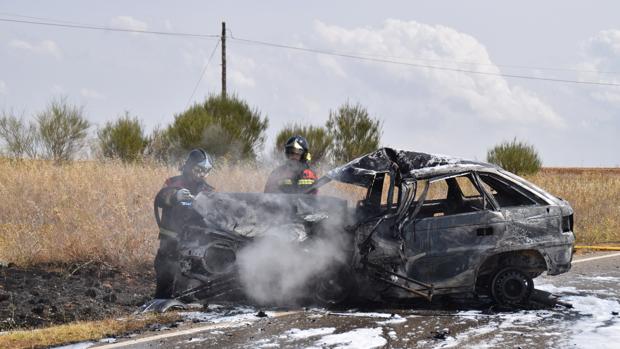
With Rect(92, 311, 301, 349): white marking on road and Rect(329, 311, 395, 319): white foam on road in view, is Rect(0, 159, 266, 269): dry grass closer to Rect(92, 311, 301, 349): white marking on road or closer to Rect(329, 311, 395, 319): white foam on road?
Rect(92, 311, 301, 349): white marking on road

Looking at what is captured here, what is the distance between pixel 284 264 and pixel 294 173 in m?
1.97

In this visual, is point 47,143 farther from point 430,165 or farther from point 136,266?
point 430,165

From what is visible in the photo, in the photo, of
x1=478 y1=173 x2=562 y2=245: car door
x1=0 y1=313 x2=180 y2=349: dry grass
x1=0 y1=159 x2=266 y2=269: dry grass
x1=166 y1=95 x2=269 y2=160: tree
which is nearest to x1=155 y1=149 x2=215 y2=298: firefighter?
x1=0 y1=313 x2=180 y2=349: dry grass

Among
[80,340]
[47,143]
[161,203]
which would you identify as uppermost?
[47,143]

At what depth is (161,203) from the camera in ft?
27.9

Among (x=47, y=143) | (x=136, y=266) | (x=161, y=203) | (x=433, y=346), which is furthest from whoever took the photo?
(x=47, y=143)

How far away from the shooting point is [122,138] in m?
32.1

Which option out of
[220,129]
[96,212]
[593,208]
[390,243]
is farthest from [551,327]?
[220,129]

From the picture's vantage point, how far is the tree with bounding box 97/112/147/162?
32.0 metres

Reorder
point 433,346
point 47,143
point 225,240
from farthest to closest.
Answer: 1. point 47,143
2. point 225,240
3. point 433,346

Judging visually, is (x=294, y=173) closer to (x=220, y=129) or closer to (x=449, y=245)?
(x=449, y=245)

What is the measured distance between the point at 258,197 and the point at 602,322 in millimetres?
3920

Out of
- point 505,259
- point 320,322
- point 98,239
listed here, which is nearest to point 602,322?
point 505,259

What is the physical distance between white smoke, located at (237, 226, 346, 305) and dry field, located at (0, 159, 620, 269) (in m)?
3.97
